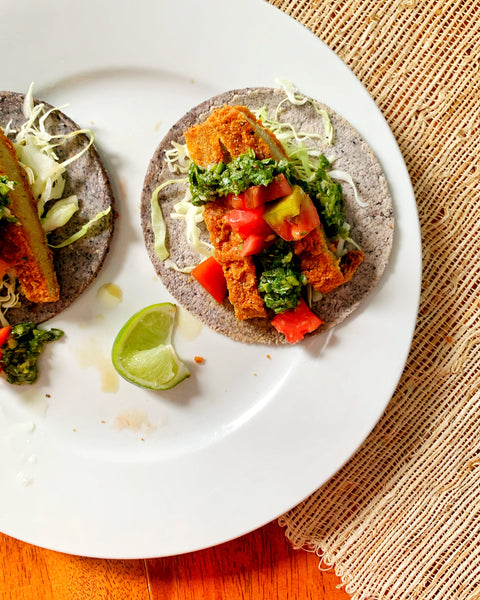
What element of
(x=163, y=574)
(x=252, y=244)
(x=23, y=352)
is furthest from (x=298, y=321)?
(x=163, y=574)

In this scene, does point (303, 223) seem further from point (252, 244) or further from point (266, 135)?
point (266, 135)

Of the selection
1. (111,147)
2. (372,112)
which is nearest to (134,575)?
(111,147)

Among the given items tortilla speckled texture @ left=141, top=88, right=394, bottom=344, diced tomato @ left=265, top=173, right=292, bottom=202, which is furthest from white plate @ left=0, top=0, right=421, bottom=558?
diced tomato @ left=265, top=173, right=292, bottom=202

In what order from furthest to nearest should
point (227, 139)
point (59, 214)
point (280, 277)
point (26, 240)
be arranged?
point (59, 214) < point (26, 240) < point (280, 277) < point (227, 139)

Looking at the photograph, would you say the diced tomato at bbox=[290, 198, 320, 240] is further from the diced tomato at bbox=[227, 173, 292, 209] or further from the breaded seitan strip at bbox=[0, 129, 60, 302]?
the breaded seitan strip at bbox=[0, 129, 60, 302]

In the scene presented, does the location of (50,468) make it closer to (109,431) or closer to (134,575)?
(109,431)

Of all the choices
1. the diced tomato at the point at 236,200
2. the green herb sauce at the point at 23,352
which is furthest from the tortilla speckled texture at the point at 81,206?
the diced tomato at the point at 236,200
